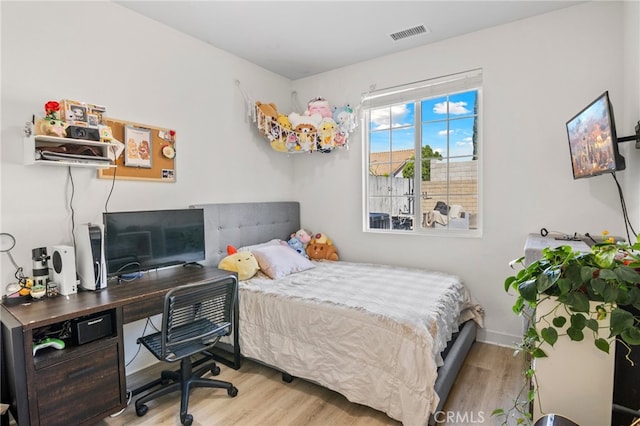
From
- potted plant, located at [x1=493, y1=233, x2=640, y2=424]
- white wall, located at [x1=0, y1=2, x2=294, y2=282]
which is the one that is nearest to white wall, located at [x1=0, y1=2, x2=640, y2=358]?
white wall, located at [x1=0, y1=2, x2=294, y2=282]

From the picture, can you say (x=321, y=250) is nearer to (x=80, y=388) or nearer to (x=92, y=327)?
(x=92, y=327)

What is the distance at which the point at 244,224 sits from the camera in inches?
133

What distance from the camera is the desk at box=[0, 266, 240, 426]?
1.53 m

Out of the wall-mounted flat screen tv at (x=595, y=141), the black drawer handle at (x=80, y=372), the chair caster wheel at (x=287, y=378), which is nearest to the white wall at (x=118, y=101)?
the black drawer handle at (x=80, y=372)

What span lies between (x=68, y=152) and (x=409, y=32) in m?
2.84

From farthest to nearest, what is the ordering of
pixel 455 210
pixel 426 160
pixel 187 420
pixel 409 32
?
pixel 426 160, pixel 455 210, pixel 409 32, pixel 187 420

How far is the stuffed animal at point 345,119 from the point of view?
11.6 ft

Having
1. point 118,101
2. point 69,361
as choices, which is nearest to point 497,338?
point 69,361

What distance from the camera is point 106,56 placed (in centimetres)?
240

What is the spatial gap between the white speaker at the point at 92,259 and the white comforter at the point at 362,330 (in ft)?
3.23

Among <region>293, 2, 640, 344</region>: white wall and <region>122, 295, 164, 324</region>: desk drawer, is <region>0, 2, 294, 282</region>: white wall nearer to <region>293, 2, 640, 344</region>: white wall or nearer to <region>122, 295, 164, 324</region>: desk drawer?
→ <region>122, 295, 164, 324</region>: desk drawer

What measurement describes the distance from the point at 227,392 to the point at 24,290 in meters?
1.39

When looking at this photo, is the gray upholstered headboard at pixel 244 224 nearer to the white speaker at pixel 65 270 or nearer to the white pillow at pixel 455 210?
the white speaker at pixel 65 270

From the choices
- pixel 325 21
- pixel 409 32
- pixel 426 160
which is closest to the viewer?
pixel 325 21
